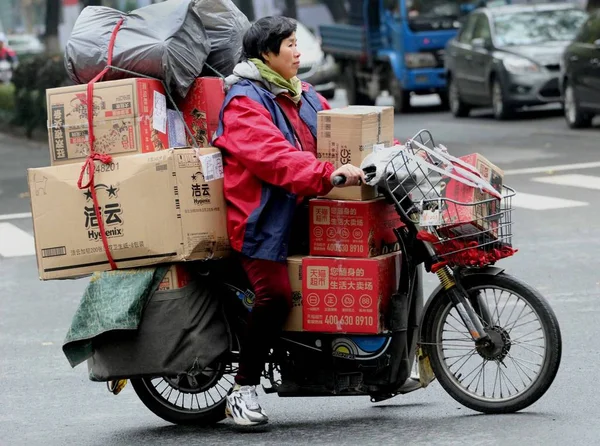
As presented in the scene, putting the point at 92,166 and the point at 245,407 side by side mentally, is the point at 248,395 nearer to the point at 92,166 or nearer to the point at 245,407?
the point at 245,407

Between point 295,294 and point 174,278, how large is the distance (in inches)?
20.0

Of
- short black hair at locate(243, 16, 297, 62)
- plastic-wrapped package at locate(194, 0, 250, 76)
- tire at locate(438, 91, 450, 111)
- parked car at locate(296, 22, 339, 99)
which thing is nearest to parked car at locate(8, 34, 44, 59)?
parked car at locate(296, 22, 339, 99)

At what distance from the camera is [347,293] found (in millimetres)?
5684

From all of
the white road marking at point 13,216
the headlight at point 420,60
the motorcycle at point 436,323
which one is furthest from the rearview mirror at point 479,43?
the motorcycle at point 436,323

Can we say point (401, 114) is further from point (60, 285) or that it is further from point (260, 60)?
point (260, 60)

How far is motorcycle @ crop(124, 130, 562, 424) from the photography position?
5512 mm

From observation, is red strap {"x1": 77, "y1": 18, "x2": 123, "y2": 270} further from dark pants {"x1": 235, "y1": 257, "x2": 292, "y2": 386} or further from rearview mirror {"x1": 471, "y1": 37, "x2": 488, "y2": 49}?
rearview mirror {"x1": 471, "y1": 37, "x2": 488, "y2": 49}

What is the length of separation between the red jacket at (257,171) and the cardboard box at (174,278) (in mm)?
271

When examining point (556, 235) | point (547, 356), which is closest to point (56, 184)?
point (547, 356)

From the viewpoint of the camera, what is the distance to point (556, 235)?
1118 cm

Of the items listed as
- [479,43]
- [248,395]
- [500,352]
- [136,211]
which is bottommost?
[248,395]

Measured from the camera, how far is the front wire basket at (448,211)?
5.45 metres

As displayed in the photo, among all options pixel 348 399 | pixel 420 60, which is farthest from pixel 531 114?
pixel 348 399

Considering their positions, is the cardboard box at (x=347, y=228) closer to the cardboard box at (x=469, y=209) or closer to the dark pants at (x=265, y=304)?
the dark pants at (x=265, y=304)
